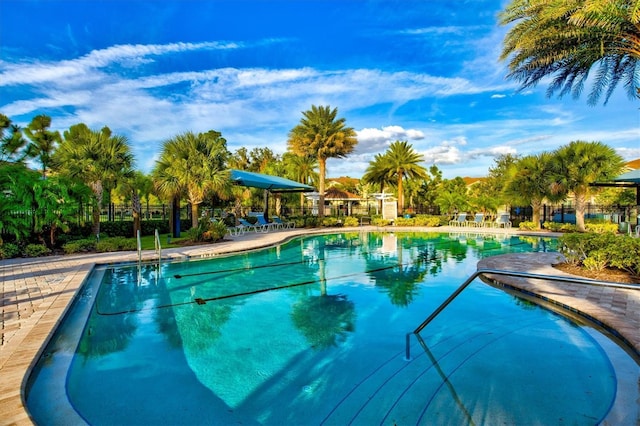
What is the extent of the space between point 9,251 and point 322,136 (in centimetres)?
1842

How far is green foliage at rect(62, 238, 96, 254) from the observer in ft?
38.4

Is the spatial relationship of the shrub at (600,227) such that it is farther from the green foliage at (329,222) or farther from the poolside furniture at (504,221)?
the green foliage at (329,222)

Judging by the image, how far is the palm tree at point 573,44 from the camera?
696cm

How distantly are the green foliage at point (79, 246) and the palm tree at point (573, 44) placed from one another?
45.3 ft

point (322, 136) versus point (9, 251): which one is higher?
point (322, 136)

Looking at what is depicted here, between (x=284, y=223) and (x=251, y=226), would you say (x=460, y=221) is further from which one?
(x=251, y=226)

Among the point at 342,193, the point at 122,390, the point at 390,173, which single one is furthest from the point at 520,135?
the point at 122,390

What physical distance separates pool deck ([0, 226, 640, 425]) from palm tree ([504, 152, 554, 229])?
33.4 feet

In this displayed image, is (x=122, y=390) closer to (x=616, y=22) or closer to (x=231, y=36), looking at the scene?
(x=616, y=22)

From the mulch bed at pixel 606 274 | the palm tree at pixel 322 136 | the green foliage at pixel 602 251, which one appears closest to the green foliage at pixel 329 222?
the palm tree at pixel 322 136

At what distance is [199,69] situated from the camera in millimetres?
18734

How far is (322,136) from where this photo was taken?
82.8ft

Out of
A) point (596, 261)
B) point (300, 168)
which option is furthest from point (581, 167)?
point (300, 168)

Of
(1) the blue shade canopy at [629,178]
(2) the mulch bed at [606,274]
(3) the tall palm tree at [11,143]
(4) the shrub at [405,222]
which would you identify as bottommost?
(2) the mulch bed at [606,274]
